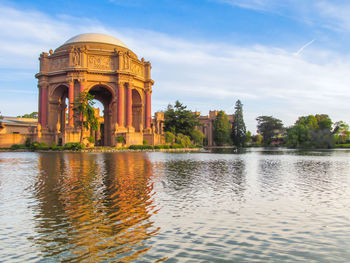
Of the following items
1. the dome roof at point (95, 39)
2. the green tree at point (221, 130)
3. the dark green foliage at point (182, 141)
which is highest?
the dome roof at point (95, 39)

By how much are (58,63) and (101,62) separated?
7777mm

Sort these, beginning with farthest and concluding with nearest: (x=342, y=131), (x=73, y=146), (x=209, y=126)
Result: (x=209, y=126) < (x=342, y=131) < (x=73, y=146)

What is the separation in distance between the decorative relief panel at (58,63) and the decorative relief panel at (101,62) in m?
4.49

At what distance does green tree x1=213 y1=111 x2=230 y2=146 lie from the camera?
102m

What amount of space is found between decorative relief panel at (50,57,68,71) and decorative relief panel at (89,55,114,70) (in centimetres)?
449

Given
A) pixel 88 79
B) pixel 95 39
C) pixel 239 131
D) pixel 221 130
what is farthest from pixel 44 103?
pixel 239 131

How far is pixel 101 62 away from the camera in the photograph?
182ft

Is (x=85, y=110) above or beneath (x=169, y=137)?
above

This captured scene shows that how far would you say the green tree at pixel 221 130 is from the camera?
336 ft

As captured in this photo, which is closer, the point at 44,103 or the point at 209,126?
the point at 44,103

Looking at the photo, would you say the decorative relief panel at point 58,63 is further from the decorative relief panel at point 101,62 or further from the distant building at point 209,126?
the distant building at point 209,126

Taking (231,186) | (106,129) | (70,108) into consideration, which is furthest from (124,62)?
(231,186)

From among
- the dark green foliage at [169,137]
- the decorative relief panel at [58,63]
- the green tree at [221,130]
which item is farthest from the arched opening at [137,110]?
the green tree at [221,130]

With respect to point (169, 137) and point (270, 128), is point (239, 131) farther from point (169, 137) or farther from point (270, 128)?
point (169, 137)
